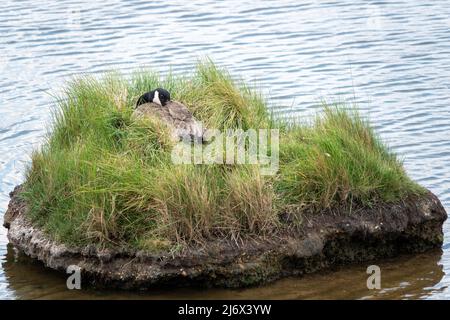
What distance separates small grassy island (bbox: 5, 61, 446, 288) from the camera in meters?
10.3

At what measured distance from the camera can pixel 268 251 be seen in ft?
34.1

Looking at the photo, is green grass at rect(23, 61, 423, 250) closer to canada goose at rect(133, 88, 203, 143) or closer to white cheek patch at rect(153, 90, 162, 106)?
canada goose at rect(133, 88, 203, 143)

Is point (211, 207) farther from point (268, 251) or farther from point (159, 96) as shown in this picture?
point (159, 96)

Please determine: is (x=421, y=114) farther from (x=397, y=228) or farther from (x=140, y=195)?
(x=140, y=195)

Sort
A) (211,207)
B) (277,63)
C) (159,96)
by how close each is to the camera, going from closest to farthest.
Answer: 1. (211,207)
2. (159,96)
3. (277,63)

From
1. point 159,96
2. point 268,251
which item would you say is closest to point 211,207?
point 268,251

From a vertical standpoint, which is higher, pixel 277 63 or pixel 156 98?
pixel 277 63

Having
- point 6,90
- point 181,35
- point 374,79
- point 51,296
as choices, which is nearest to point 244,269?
point 51,296

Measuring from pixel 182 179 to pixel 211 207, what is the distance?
1.46ft

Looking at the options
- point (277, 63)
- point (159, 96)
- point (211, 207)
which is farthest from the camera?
point (277, 63)

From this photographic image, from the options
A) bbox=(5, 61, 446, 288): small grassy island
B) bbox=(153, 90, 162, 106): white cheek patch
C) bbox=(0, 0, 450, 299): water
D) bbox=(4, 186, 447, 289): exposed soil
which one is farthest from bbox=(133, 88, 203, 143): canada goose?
bbox=(0, 0, 450, 299): water

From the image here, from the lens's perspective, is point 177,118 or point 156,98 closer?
point 177,118

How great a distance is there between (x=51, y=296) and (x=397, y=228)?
3.99 metres

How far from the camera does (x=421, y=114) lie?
15922mm
